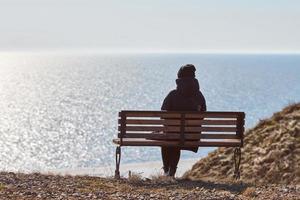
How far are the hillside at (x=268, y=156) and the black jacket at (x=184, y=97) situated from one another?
3.27 m

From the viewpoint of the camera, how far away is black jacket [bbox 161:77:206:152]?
13.7 meters

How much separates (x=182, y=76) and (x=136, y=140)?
72.4 inches

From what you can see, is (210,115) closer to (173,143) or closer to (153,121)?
(173,143)

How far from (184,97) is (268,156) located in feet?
19.2

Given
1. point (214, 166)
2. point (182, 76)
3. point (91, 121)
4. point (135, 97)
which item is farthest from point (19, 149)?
point (135, 97)

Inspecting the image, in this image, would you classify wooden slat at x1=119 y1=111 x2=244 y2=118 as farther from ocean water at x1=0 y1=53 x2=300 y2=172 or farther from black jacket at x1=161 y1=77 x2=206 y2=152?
ocean water at x1=0 y1=53 x2=300 y2=172

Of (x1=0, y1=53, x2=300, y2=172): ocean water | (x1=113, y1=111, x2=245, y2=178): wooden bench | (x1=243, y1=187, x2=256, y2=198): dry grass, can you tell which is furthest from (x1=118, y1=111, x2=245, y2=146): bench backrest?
(x1=0, y1=53, x2=300, y2=172): ocean water

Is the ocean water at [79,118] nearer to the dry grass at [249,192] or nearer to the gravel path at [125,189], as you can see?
the gravel path at [125,189]

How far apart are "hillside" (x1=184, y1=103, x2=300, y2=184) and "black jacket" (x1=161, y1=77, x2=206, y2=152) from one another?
3274 mm

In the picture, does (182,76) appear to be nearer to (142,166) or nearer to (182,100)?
(182,100)

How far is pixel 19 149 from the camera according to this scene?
81.1 metres

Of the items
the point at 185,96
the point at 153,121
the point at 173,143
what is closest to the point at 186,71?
the point at 185,96

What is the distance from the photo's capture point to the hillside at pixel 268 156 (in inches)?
676

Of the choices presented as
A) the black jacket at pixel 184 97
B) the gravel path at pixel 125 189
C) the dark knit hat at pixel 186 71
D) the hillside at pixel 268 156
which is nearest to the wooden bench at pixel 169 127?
the black jacket at pixel 184 97
